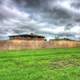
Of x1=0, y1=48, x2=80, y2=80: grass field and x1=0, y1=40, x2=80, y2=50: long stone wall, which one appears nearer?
x1=0, y1=48, x2=80, y2=80: grass field

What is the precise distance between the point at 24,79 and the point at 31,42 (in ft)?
78.6

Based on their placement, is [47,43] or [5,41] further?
[47,43]

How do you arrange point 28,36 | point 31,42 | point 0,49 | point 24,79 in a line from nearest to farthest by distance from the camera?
point 24,79
point 0,49
point 31,42
point 28,36

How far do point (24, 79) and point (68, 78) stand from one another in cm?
202

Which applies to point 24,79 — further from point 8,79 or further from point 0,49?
point 0,49

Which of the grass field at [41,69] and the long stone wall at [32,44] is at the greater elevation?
the long stone wall at [32,44]

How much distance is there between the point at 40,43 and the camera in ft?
110

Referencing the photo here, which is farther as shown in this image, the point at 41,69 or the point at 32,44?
the point at 32,44

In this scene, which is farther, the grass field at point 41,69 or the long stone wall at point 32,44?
the long stone wall at point 32,44

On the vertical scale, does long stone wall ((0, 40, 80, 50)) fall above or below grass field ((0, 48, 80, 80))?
above

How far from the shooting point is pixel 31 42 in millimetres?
32812

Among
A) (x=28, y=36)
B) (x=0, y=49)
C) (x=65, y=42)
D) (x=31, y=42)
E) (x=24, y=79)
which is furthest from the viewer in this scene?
(x=28, y=36)

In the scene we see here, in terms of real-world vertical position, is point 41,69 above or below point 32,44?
below

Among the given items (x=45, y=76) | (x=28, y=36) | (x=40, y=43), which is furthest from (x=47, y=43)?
(x=45, y=76)
